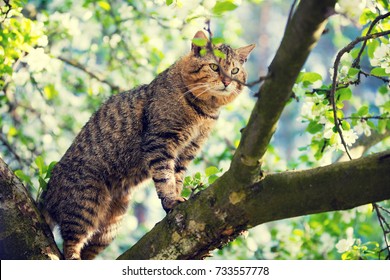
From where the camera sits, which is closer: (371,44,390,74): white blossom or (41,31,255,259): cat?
(371,44,390,74): white blossom

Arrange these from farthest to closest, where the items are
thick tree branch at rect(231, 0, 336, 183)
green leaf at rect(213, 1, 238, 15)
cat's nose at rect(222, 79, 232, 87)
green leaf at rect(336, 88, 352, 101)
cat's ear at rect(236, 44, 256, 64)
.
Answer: cat's ear at rect(236, 44, 256, 64) → cat's nose at rect(222, 79, 232, 87) → green leaf at rect(336, 88, 352, 101) → green leaf at rect(213, 1, 238, 15) → thick tree branch at rect(231, 0, 336, 183)

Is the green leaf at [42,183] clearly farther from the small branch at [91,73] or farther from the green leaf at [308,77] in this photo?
the small branch at [91,73]

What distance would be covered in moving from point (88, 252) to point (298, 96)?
79.6 inches

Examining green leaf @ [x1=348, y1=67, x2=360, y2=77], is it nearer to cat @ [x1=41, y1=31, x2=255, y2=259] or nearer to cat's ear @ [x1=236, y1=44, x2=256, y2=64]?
cat @ [x1=41, y1=31, x2=255, y2=259]

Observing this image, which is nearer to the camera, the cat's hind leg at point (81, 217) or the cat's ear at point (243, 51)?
the cat's hind leg at point (81, 217)

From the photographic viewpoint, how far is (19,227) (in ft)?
10.00

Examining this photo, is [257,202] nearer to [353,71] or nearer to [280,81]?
[280,81]

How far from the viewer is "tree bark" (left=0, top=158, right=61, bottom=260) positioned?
302cm

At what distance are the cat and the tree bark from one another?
2.02 ft

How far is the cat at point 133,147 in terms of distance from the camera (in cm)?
383

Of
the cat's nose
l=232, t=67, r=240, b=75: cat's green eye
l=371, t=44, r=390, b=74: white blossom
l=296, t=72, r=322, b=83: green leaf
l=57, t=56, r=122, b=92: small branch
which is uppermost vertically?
l=57, t=56, r=122, b=92: small branch

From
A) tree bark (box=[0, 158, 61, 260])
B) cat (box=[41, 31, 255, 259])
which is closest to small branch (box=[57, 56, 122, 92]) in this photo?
cat (box=[41, 31, 255, 259])

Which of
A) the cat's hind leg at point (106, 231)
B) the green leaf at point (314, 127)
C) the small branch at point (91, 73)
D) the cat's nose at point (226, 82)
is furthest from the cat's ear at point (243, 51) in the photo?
the small branch at point (91, 73)

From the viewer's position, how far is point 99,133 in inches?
167
